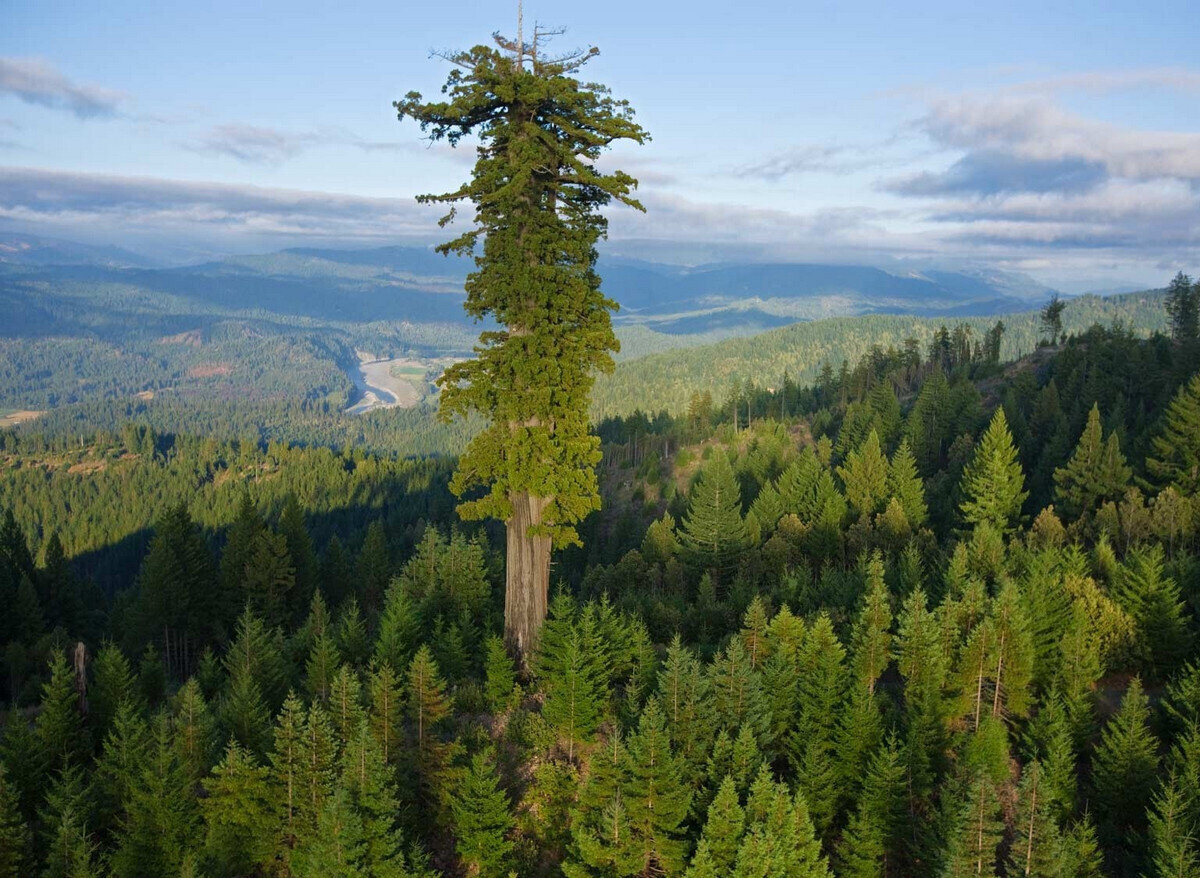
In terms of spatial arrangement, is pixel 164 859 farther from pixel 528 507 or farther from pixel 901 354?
pixel 901 354

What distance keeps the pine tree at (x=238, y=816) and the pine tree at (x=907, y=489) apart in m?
43.2

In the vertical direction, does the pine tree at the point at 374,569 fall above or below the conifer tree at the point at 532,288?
below

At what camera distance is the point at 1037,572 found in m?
25.3

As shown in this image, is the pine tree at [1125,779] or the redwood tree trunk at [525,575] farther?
the redwood tree trunk at [525,575]

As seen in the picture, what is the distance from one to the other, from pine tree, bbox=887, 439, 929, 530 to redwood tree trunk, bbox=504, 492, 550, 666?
35528 millimetres

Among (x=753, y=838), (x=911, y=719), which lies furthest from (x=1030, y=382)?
(x=753, y=838)

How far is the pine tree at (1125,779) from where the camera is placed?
1956 cm

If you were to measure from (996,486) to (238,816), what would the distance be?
1794 inches

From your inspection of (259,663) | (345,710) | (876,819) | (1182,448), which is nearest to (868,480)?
(1182,448)

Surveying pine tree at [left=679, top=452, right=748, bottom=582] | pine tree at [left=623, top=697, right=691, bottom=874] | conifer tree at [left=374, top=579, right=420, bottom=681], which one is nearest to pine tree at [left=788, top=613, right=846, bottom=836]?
pine tree at [left=623, top=697, right=691, bottom=874]

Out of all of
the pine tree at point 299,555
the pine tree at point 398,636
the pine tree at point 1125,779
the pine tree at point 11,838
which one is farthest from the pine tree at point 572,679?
the pine tree at point 299,555

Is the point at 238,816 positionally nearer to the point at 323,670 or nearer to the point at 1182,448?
the point at 323,670

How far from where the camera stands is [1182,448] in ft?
164

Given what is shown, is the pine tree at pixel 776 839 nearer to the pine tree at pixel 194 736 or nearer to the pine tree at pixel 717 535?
the pine tree at pixel 194 736
